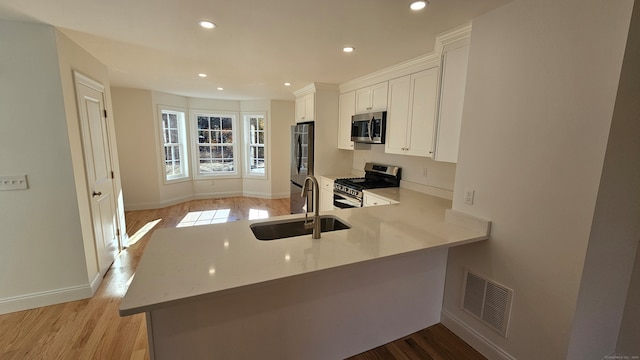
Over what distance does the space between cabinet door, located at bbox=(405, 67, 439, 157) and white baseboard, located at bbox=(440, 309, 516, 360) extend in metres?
1.41

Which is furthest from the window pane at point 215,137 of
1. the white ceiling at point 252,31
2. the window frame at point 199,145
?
the white ceiling at point 252,31

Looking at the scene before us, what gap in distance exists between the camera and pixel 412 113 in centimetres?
280

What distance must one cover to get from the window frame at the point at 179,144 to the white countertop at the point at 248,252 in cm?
437

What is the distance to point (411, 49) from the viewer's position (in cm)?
241

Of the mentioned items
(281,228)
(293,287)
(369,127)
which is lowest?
(293,287)

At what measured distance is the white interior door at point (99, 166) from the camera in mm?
2543

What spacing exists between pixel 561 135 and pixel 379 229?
1.14 metres

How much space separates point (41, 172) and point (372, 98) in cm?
337

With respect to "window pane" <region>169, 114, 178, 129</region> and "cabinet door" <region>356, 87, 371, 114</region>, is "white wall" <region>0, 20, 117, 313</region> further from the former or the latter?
"window pane" <region>169, 114, 178, 129</region>

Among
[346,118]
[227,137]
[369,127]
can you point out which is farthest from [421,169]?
[227,137]

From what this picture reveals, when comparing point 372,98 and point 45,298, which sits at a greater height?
point 372,98

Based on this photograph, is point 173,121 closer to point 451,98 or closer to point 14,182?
point 14,182

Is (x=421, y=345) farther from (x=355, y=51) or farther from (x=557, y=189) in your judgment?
(x=355, y=51)

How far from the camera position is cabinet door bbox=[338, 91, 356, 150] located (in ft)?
12.6
